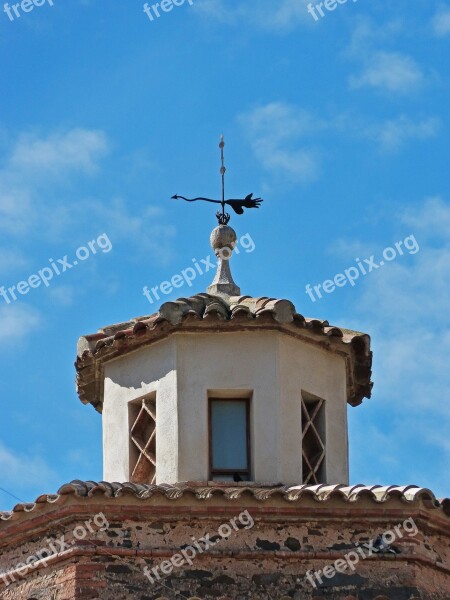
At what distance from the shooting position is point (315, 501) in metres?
20.3

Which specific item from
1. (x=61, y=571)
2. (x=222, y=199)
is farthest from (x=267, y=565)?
(x=222, y=199)

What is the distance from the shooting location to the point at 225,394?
2175cm

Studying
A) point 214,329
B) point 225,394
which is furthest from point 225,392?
point 214,329

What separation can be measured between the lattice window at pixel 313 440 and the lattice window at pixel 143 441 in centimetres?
160

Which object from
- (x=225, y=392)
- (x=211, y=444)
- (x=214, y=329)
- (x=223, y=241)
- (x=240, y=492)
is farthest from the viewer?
(x=223, y=241)

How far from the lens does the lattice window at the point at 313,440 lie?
2183cm

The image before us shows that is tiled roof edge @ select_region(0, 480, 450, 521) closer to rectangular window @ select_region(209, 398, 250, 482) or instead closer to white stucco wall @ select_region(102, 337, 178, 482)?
rectangular window @ select_region(209, 398, 250, 482)

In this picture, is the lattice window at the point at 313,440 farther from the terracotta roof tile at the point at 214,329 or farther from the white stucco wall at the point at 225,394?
the terracotta roof tile at the point at 214,329

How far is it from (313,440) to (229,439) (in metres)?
1.00

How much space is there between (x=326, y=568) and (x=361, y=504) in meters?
0.73

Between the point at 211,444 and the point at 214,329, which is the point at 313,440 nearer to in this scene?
the point at 211,444

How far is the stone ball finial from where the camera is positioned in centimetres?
2317

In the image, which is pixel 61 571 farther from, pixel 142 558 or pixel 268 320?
pixel 268 320

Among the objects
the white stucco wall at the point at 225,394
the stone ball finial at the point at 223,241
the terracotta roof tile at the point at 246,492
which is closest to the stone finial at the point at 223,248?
the stone ball finial at the point at 223,241
